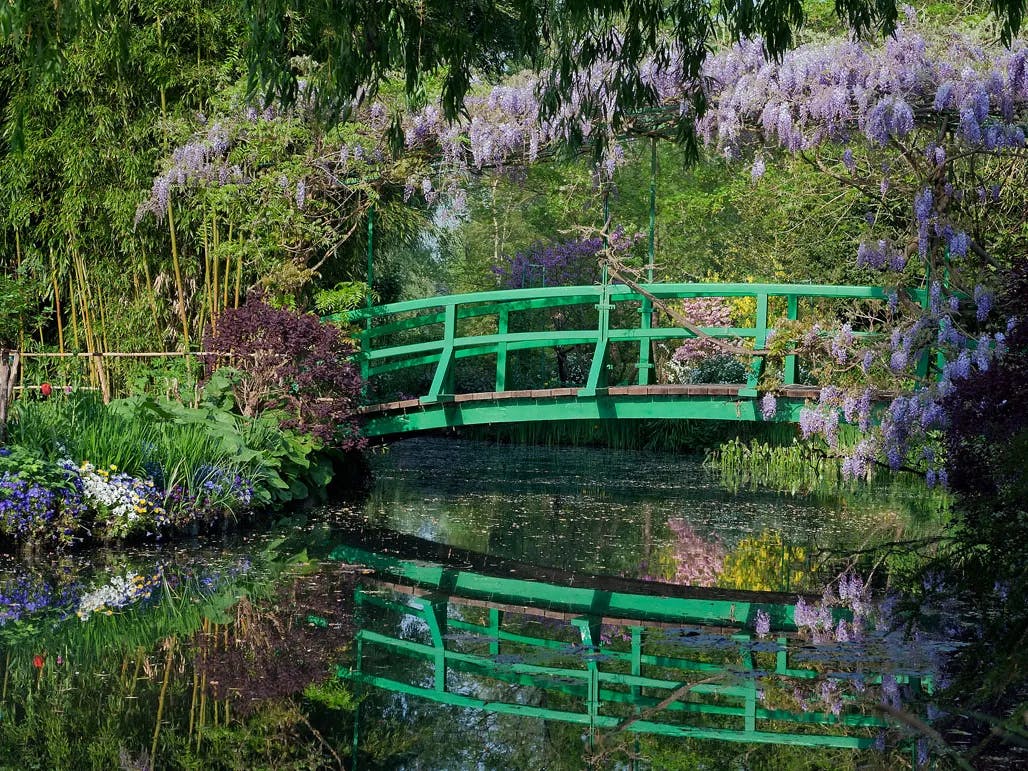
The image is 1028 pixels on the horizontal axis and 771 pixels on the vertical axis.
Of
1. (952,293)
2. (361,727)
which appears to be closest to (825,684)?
(361,727)

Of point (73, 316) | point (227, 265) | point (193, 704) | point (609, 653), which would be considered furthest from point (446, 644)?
point (73, 316)

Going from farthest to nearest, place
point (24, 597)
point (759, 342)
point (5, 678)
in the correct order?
1. point (759, 342)
2. point (24, 597)
3. point (5, 678)

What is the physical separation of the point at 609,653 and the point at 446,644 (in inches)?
22.9

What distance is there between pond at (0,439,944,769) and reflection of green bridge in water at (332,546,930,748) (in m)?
0.01

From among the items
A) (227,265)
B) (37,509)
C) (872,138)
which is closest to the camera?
(37,509)

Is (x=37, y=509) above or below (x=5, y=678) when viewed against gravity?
above

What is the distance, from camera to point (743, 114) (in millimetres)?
8219

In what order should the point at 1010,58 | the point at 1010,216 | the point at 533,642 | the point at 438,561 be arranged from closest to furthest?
1. the point at 533,642
2. the point at 438,561
3. the point at 1010,58
4. the point at 1010,216

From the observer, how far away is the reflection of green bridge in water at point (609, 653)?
3916 mm

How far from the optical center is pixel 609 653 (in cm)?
473

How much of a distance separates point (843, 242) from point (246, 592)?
294 inches

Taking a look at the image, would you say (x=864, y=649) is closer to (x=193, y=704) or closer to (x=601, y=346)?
(x=193, y=704)

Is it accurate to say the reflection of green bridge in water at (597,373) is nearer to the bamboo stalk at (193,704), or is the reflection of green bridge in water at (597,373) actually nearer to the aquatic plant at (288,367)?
the aquatic plant at (288,367)

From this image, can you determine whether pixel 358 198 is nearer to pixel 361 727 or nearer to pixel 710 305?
pixel 710 305
